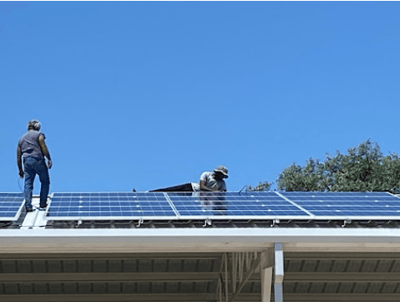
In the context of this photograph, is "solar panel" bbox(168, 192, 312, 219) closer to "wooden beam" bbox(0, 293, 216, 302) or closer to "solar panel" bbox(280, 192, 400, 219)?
"solar panel" bbox(280, 192, 400, 219)

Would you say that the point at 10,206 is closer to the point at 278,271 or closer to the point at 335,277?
the point at 278,271

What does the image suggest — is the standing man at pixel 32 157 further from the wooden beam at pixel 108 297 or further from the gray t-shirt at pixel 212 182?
the wooden beam at pixel 108 297

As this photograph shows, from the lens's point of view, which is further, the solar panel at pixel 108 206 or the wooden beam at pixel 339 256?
the wooden beam at pixel 339 256

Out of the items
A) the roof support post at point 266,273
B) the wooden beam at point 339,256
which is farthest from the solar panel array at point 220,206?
the wooden beam at point 339,256

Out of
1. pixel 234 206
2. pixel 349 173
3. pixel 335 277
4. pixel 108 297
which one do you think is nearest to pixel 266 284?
pixel 234 206

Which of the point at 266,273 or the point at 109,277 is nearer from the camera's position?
the point at 266,273

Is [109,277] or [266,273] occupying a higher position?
[266,273]

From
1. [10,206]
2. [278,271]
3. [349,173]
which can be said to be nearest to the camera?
[278,271]

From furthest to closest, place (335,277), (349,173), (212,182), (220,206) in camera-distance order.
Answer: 1. (349,173)
2. (335,277)
3. (212,182)
4. (220,206)

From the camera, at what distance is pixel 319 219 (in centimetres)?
1262

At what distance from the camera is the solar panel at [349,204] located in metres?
13.1

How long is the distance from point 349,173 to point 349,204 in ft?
106

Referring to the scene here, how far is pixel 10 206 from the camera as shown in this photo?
13180mm

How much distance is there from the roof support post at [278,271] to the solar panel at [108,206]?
1903mm
